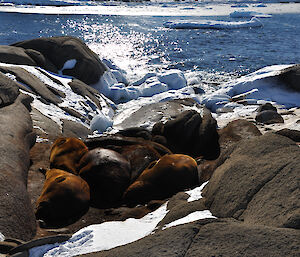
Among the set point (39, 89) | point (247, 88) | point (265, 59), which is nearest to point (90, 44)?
point (265, 59)

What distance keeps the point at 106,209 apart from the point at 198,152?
3.06 m

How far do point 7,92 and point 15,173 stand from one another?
2734 mm

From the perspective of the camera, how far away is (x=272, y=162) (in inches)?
155

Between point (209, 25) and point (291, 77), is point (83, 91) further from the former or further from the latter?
point (209, 25)

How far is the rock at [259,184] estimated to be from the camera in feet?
10.3

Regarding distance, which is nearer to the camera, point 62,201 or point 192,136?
point 62,201

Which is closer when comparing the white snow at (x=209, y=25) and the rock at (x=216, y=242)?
the rock at (x=216, y=242)

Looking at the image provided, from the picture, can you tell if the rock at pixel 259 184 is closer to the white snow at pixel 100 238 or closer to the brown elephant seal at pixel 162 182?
the white snow at pixel 100 238

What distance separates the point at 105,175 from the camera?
601 centimetres

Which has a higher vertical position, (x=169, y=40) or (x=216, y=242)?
(x=216, y=242)

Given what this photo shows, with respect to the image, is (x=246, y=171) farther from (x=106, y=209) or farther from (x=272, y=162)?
(x=106, y=209)

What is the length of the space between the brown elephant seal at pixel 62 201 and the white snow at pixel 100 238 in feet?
3.42

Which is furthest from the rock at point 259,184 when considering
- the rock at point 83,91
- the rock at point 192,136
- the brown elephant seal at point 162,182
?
the rock at point 83,91

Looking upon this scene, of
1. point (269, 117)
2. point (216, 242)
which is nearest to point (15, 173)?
point (216, 242)
